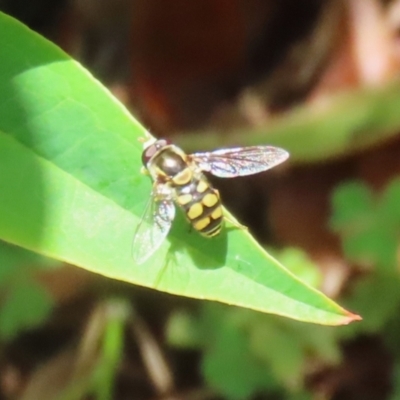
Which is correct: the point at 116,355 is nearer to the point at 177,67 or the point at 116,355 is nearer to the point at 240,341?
the point at 240,341

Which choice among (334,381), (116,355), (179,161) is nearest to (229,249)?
(179,161)

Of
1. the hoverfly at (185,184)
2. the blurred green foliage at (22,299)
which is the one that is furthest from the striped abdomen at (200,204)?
the blurred green foliage at (22,299)

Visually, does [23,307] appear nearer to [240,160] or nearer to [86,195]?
[240,160]

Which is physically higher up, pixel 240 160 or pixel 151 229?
pixel 240 160

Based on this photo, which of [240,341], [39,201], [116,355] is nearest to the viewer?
[39,201]

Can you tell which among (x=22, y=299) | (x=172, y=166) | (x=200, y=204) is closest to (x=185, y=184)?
(x=172, y=166)

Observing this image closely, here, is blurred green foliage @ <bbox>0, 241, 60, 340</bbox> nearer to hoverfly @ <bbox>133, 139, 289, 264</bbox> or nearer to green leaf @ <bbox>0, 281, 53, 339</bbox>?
green leaf @ <bbox>0, 281, 53, 339</bbox>
